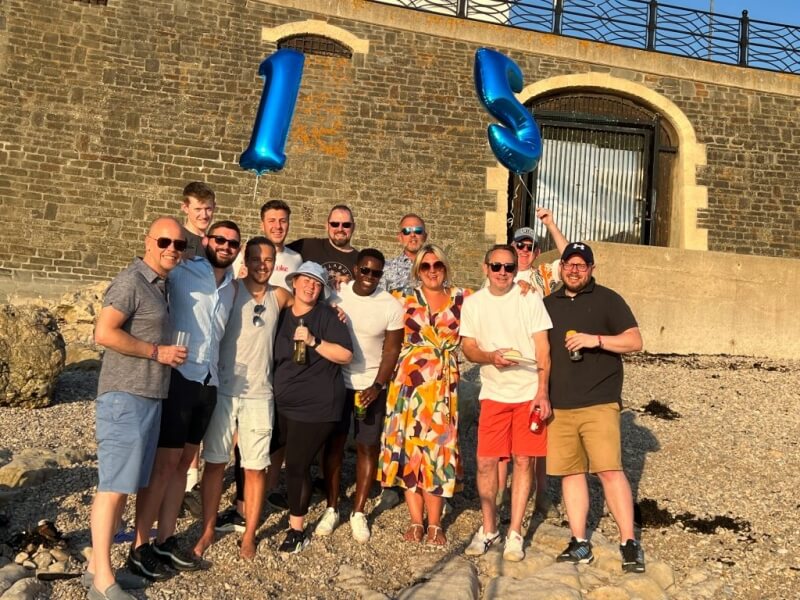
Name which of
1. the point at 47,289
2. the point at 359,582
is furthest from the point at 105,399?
the point at 47,289

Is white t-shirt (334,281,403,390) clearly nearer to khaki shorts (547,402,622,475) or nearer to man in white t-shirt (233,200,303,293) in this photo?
man in white t-shirt (233,200,303,293)

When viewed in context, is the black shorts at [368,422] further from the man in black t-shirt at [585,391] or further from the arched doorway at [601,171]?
the arched doorway at [601,171]

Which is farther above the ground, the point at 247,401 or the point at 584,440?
the point at 247,401

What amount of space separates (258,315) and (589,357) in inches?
69.8

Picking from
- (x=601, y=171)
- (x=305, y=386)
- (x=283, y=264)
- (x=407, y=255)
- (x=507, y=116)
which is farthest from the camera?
(x=601, y=171)

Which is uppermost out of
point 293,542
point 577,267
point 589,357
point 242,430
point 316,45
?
point 316,45

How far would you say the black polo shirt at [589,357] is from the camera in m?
4.66

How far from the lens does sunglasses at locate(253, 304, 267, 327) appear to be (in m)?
4.64

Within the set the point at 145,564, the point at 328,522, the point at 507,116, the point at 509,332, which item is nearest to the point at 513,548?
the point at 328,522

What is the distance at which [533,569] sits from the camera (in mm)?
4602

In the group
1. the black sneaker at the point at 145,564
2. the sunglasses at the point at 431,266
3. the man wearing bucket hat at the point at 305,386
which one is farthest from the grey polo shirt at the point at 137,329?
the sunglasses at the point at 431,266

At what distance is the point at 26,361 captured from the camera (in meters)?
7.12

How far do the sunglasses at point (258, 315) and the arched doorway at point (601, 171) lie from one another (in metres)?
11.5

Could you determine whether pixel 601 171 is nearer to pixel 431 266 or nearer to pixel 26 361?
pixel 26 361
